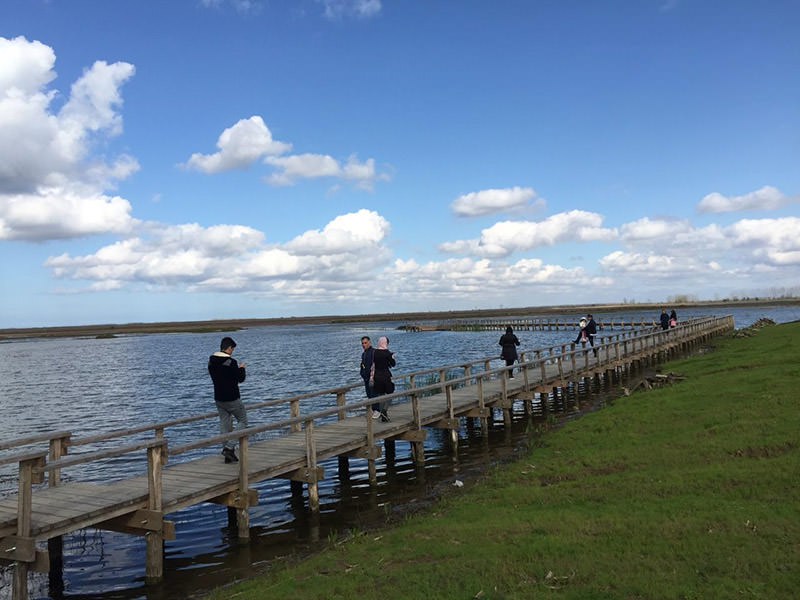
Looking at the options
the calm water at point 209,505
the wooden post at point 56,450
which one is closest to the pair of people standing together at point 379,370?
the calm water at point 209,505

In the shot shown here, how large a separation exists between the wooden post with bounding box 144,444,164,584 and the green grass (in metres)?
1.70

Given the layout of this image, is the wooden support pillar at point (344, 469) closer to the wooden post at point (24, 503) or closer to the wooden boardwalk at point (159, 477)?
the wooden boardwalk at point (159, 477)

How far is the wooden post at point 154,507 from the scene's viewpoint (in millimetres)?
8320

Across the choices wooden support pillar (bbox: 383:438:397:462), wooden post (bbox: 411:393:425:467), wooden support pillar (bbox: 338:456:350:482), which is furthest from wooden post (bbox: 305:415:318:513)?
wooden support pillar (bbox: 383:438:397:462)

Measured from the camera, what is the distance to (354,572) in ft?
22.1

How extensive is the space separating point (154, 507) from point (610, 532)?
20.2ft

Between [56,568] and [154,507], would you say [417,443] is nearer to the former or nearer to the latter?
[154,507]

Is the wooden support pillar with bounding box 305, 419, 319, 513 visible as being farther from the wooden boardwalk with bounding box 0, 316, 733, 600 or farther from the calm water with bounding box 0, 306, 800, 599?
the calm water with bounding box 0, 306, 800, 599

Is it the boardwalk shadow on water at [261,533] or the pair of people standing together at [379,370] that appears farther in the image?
the pair of people standing together at [379,370]

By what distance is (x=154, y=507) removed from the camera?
8281 millimetres

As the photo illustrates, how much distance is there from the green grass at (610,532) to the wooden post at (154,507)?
5.58ft

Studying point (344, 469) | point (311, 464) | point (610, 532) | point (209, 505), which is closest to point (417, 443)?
point (344, 469)

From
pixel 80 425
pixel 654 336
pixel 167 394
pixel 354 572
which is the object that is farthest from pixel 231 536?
pixel 654 336

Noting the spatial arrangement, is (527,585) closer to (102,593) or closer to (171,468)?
(102,593)
